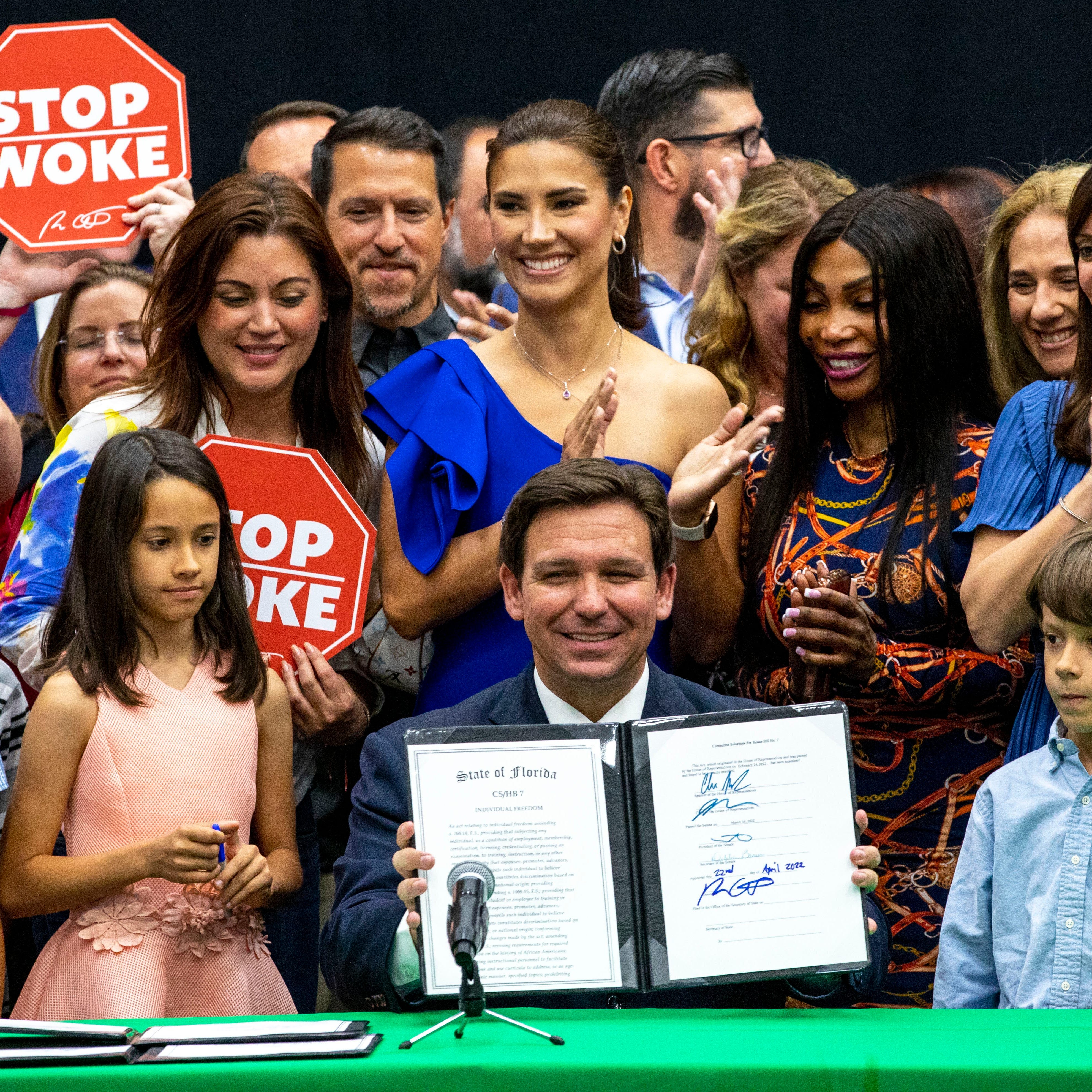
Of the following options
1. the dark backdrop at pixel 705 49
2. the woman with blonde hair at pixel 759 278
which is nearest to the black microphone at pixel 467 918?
the woman with blonde hair at pixel 759 278

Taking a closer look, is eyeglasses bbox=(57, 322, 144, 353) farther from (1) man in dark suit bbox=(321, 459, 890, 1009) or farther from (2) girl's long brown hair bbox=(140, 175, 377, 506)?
(1) man in dark suit bbox=(321, 459, 890, 1009)

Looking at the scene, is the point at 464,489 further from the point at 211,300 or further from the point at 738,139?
the point at 738,139

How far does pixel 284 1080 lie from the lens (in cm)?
197

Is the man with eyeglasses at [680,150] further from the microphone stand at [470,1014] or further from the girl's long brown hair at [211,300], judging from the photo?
the microphone stand at [470,1014]

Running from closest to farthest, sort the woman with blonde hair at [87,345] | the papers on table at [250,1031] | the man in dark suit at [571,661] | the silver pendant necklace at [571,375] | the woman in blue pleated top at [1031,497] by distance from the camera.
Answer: the papers on table at [250,1031]
the man in dark suit at [571,661]
the woman in blue pleated top at [1031,497]
the silver pendant necklace at [571,375]
the woman with blonde hair at [87,345]

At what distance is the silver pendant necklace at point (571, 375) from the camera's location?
3.44m

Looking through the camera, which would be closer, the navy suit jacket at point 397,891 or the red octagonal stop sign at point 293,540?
the navy suit jacket at point 397,891

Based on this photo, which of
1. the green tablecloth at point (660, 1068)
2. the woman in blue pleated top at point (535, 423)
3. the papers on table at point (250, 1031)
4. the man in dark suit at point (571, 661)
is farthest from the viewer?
the woman in blue pleated top at point (535, 423)

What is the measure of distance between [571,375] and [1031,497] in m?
1.07

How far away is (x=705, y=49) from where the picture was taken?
544cm

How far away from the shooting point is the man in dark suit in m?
2.48

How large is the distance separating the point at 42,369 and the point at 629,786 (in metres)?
2.73

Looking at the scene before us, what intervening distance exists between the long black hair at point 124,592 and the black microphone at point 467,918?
1005 millimetres
